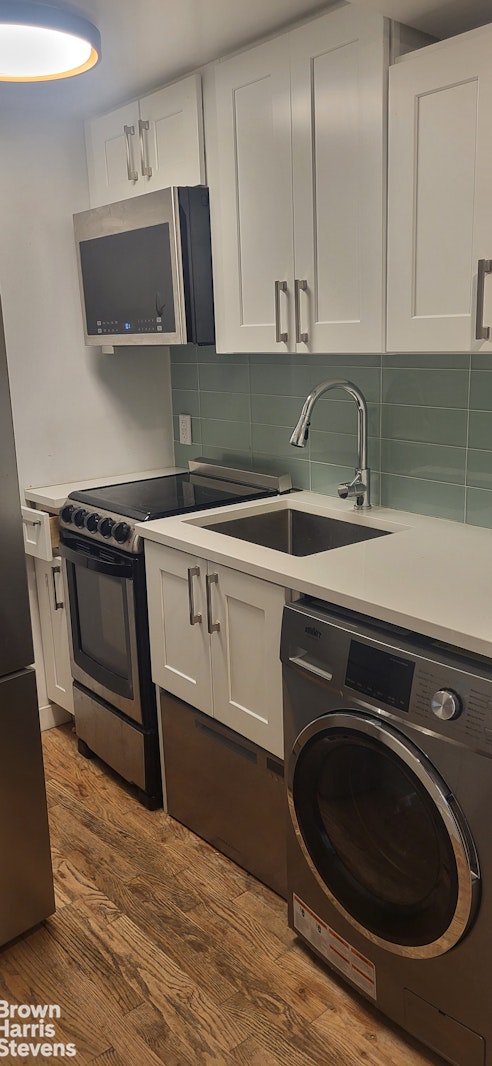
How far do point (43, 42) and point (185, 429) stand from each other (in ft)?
4.86

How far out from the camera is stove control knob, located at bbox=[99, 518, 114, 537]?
7.98ft

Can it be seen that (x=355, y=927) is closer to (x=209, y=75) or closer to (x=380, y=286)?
(x=380, y=286)

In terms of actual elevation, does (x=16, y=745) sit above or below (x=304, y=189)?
below

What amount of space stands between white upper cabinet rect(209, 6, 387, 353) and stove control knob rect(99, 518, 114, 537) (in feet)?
2.10

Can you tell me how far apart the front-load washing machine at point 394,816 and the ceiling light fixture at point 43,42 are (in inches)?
55.8

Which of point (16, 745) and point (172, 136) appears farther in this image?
point (172, 136)

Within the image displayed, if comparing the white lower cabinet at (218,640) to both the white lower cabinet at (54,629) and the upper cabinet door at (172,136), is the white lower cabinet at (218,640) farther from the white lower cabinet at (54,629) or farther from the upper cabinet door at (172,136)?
the upper cabinet door at (172,136)

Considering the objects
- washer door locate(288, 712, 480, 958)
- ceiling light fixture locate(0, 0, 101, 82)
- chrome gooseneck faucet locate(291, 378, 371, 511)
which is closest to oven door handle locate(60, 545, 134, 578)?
chrome gooseneck faucet locate(291, 378, 371, 511)

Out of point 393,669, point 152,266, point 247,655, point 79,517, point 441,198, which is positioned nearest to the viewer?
point 393,669

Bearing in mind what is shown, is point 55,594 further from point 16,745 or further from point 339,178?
point 339,178

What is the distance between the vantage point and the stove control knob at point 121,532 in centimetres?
237

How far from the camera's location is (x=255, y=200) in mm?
2238

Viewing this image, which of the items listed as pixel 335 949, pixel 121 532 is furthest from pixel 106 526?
pixel 335 949

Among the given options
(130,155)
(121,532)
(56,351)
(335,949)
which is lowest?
(335,949)
